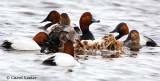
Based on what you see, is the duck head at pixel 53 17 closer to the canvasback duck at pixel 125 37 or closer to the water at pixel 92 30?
the water at pixel 92 30

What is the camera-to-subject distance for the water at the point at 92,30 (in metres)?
8.91

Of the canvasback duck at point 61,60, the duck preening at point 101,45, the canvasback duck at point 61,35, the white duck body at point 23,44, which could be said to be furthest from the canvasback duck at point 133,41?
the canvasback duck at point 61,60

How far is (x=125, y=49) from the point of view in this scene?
40.8 feet

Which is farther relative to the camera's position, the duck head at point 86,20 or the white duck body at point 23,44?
the duck head at point 86,20

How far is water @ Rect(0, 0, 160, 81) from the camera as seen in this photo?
891 cm

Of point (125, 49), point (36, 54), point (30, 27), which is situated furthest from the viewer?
point (30, 27)

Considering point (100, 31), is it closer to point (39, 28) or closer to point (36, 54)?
point (39, 28)

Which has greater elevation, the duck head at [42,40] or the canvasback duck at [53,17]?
the canvasback duck at [53,17]

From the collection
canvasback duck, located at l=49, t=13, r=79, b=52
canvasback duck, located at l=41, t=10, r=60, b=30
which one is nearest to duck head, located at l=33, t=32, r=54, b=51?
canvasback duck, located at l=49, t=13, r=79, b=52

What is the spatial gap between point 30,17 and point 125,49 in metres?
5.70

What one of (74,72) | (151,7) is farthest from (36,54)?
(151,7)

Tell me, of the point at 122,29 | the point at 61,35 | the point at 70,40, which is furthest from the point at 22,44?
the point at 122,29

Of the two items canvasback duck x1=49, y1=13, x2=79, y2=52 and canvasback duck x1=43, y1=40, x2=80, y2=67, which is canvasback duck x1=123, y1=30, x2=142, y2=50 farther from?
canvasback duck x1=43, y1=40, x2=80, y2=67

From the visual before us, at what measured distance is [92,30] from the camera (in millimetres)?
15547
